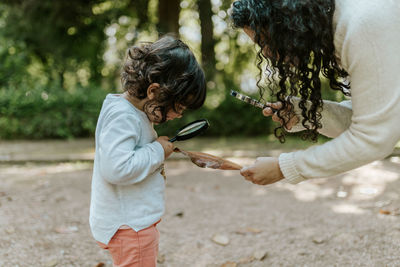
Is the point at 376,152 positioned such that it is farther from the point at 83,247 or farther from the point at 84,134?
the point at 84,134

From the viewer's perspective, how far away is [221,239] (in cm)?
272

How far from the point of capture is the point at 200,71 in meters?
1.60

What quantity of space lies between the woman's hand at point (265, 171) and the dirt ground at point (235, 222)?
34.4 inches

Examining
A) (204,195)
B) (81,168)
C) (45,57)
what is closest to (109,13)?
(45,57)

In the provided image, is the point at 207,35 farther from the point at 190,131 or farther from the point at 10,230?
the point at 190,131

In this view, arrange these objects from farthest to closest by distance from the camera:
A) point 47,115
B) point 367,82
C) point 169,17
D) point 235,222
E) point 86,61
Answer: point 86,61
point 169,17
point 47,115
point 235,222
point 367,82

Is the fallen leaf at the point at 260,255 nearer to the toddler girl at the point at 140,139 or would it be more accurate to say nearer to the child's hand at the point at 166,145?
the toddler girl at the point at 140,139

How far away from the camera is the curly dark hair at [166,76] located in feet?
5.05

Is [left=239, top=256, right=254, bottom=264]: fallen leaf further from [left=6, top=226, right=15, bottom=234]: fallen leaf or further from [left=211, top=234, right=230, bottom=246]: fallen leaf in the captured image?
[left=6, top=226, right=15, bottom=234]: fallen leaf

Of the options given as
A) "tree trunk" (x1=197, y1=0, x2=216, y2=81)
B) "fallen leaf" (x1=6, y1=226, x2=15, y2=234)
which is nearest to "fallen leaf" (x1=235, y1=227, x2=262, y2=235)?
"fallen leaf" (x1=6, y1=226, x2=15, y2=234)

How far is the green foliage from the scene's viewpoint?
24.3 feet

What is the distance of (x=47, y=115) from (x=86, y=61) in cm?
441

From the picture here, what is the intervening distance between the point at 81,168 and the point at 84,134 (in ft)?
8.86

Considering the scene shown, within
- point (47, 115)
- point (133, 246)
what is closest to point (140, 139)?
point (133, 246)
